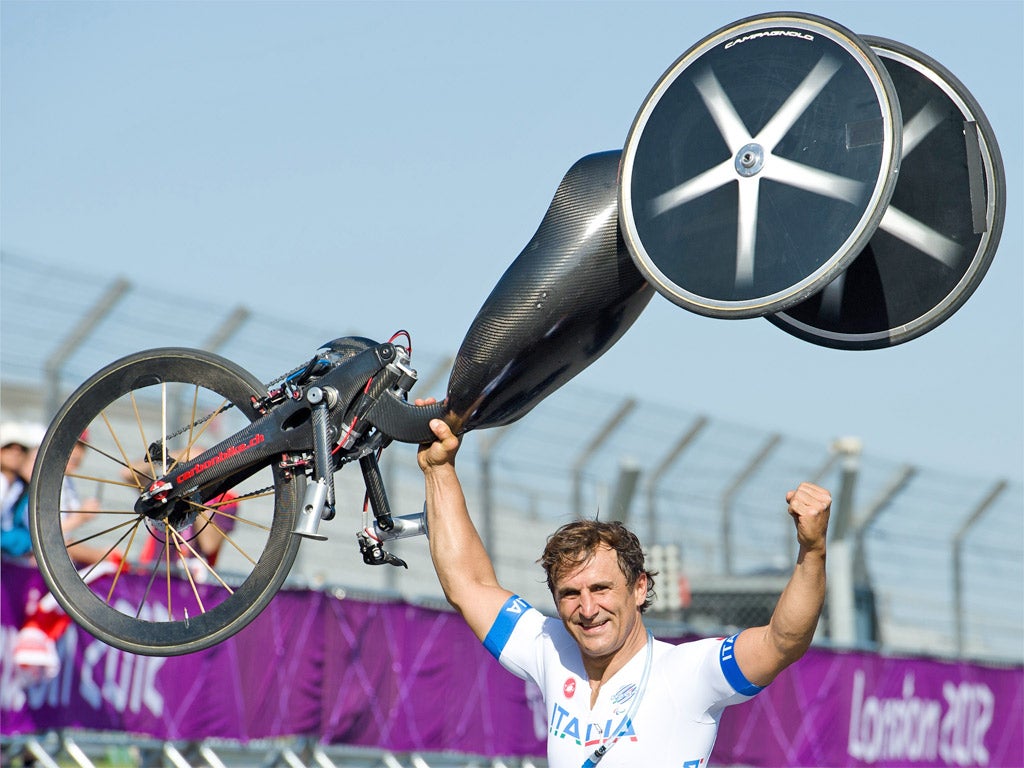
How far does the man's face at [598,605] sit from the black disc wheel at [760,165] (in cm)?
78

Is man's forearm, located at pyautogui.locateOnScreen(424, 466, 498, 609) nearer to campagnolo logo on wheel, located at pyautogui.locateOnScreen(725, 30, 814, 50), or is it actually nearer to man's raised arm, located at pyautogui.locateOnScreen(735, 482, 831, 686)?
man's raised arm, located at pyautogui.locateOnScreen(735, 482, 831, 686)

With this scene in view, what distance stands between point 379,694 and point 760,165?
6020 millimetres

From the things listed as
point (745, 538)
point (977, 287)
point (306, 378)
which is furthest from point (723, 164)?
point (745, 538)

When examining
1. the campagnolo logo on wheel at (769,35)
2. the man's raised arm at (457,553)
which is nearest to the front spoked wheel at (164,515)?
the man's raised arm at (457,553)

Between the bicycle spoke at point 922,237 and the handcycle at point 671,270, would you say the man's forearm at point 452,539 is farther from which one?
the bicycle spoke at point 922,237

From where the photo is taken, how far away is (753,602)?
12.9 meters

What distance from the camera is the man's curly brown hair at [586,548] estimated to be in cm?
384

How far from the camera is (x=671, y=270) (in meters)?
3.49

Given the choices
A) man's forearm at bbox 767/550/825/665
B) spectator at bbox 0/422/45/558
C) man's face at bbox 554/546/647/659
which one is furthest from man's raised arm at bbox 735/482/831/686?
spectator at bbox 0/422/45/558

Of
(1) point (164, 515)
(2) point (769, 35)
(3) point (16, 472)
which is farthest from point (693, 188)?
(3) point (16, 472)

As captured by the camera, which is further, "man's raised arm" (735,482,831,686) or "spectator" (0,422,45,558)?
"spectator" (0,422,45,558)

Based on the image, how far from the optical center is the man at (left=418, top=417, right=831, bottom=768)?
11.7 ft

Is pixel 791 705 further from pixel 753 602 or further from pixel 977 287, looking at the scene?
pixel 977 287

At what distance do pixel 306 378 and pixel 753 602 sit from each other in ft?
31.6
